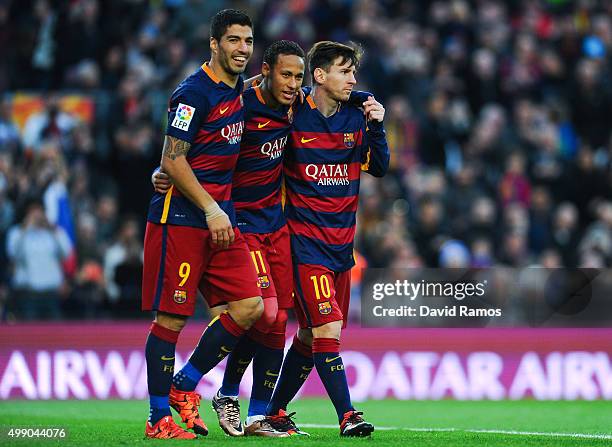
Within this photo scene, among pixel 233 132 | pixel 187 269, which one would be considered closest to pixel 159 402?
pixel 187 269

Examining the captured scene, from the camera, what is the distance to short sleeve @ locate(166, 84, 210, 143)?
8367mm

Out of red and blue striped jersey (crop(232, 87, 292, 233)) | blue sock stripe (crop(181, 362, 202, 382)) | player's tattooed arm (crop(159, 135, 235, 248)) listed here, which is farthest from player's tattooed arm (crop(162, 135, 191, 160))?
blue sock stripe (crop(181, 362, 202, 382))

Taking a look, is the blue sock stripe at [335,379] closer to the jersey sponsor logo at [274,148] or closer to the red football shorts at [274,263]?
the red football shorts at [274,263]

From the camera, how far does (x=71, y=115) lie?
671 inches

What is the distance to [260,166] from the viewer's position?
9.04 metres

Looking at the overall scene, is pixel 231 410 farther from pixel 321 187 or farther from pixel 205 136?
pixel 205 136

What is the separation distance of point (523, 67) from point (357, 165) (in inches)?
417

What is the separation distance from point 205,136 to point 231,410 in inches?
75.5

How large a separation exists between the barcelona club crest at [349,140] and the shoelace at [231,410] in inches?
75.3

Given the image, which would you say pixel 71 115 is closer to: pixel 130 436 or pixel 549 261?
pixel 549 261

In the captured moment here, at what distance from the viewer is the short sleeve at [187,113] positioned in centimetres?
837

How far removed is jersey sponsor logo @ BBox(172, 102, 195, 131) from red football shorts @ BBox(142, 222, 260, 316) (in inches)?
25.8

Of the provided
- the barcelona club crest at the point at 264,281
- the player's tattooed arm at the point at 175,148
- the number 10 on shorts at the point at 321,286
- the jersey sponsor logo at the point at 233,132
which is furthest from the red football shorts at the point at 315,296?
the player's tattooed arm at the point at 175,148

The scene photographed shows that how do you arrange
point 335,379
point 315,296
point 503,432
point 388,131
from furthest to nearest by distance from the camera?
point 388,131
point 503,432
point 315,296
point 335,379
